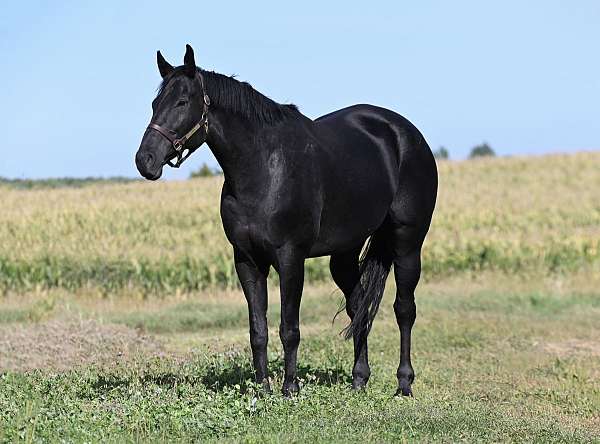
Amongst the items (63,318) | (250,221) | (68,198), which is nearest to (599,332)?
(63,318)

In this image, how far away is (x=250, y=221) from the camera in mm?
8164

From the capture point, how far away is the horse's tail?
9781 millimetres

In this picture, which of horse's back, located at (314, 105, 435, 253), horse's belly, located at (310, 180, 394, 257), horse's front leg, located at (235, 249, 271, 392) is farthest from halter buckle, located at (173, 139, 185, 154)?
horse's belly, located at (310, 180, 394, 257)

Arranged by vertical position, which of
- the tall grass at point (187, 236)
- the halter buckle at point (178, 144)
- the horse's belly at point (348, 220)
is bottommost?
the tall grass at point (187, 236)

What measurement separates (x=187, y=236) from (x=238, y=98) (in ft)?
53.0

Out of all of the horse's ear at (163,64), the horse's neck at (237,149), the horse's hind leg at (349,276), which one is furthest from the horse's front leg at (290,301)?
the horse's ear at (163,64)

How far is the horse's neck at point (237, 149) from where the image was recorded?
8.19m

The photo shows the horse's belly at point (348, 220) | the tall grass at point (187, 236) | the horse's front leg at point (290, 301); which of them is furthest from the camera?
the tall grass at point (187, 236)

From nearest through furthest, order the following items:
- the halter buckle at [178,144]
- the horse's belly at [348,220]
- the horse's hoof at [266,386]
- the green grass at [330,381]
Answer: the green grass at [330,381], the halter buckle at [178,144], the horse's hoof at [266,386], the horse's belly at [348,220]

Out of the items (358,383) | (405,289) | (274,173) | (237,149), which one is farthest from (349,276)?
(237,149)

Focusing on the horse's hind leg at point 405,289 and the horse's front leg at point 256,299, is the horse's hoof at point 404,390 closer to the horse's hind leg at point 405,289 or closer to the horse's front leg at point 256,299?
the horse's hind leg at point 405,289

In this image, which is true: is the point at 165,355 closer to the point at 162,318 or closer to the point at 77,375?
the point at 77,375

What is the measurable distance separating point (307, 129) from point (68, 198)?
24238 millimetres

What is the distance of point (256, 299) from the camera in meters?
8.48
